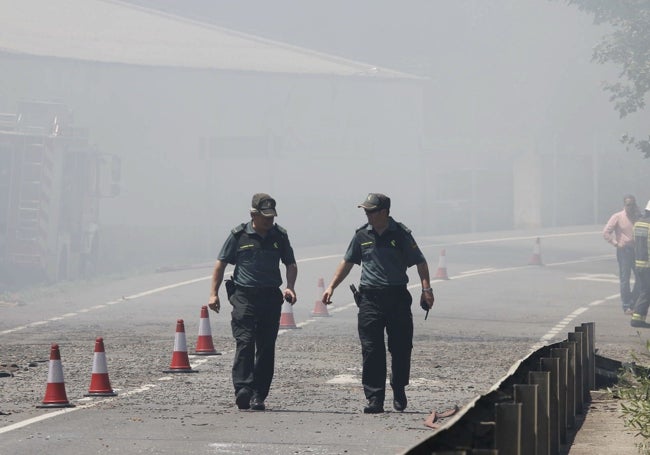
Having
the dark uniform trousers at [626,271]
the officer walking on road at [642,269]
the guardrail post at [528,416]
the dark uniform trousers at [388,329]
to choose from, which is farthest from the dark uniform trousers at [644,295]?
the guardrail post at [528,416]

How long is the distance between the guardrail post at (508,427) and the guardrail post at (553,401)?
229 centimetres

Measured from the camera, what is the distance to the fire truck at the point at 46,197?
36.0 metres

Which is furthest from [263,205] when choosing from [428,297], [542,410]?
[542,410]

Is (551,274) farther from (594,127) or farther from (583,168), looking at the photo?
(594,127)

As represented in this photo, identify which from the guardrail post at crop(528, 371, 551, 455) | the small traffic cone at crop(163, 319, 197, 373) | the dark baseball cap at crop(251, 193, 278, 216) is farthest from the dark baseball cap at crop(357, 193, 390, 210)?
the guardrail post at crop(528, 371, 551, 455)

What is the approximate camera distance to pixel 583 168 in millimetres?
62219

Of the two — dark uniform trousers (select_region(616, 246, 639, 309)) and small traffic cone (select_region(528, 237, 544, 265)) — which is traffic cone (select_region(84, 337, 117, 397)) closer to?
dark uniform trousers (select_region(616, 246, 639, 309))

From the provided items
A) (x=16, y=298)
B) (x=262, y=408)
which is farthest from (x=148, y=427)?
(x=16, y=298)

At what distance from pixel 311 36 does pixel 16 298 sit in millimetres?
45743

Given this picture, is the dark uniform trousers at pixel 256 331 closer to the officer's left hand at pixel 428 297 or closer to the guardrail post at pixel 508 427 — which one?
the officer's left hand at pixel 428 297

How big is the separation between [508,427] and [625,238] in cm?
1969

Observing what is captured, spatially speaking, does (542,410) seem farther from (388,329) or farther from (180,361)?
(180,361)

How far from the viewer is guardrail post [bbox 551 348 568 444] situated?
34.0 ft

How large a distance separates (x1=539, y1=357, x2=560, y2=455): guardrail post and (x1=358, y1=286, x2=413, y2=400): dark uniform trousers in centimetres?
271
